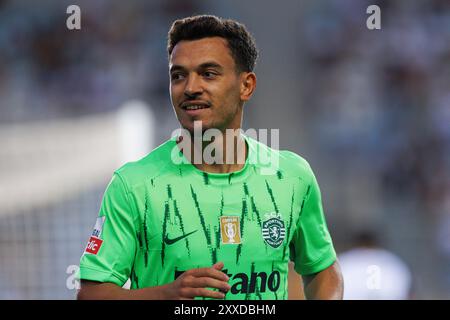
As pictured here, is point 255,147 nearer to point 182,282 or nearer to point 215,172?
point 215,172

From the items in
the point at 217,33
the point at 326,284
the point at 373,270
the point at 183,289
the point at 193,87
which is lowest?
the point at 373,270

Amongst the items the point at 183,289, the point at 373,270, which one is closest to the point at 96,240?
the point at 183,289

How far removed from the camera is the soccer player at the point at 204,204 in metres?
3.42

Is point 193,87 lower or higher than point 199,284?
higher

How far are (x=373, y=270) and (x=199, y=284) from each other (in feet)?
16.6

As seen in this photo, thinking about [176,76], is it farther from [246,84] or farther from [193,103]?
[246,84]

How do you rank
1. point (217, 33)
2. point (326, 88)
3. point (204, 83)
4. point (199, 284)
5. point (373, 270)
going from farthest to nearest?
point (326, 88), point (373, 270), point (217, 33), point (204, 83), point (199, 284)

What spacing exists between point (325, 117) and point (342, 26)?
1319 millimetres

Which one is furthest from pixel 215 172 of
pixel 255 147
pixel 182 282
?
pixel 182 282

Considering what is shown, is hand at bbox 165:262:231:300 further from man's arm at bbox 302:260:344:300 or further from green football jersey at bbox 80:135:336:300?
man's arm at bbox 302:260:344:300

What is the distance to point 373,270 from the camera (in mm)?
7891

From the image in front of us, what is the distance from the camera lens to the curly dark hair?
142 inches

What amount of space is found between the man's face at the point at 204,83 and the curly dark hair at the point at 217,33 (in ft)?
0.10

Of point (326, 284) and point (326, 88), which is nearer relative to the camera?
point (326, 284)
